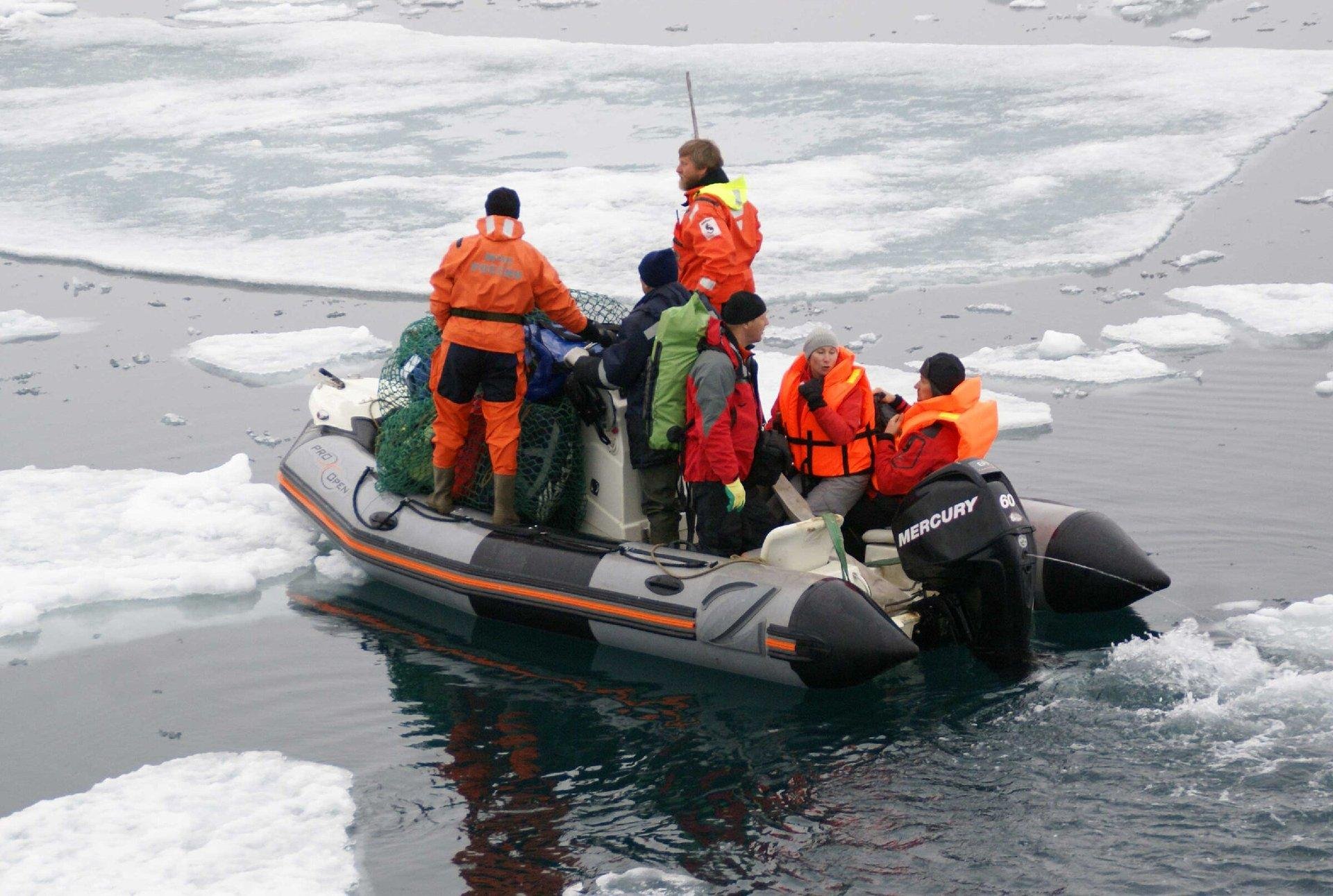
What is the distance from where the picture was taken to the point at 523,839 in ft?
15.1

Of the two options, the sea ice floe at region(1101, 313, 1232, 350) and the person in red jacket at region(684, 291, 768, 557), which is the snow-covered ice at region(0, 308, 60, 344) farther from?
the sea ice floe at region(1101, 313, 1232, 350)

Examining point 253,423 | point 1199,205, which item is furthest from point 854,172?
point 253,423

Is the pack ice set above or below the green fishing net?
above

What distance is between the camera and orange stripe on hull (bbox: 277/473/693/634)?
565 centimetres

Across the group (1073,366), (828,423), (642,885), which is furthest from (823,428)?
(1073,366)

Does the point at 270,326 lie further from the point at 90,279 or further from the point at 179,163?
the point at 179,163

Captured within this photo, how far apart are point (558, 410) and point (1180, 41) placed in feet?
40.4

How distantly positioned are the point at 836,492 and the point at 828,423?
305mm

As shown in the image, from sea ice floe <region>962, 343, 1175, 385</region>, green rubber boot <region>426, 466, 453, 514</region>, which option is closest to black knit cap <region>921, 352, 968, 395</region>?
green rubber boot <region>426, 466, 453, 514</region>

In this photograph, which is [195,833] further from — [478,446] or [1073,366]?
[1073,366]

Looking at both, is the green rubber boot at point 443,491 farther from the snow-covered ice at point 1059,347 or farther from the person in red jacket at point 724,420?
the snow-covered ice at point 1059,347

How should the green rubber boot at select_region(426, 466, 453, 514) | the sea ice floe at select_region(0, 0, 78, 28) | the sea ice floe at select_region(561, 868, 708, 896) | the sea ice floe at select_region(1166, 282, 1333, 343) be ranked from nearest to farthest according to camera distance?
1. the sea ice floe at select_region(561, 868, 708, 896)
2. the green rubber boot at select_region(426, 466, 453, 514)
3. the sea ice floe at select_region(1166, 282, 1333, 343)
4. the sea ice floe at select_region(0, 0, 78, 28)

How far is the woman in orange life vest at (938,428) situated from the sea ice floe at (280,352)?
4438 mm

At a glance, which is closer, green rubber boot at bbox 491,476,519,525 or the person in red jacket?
the person in red jacket
